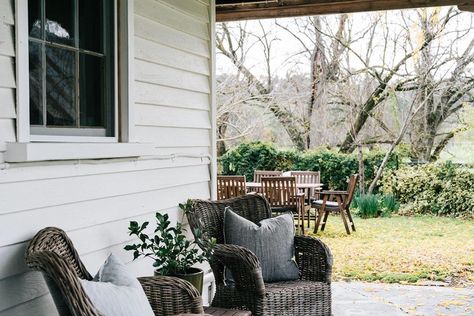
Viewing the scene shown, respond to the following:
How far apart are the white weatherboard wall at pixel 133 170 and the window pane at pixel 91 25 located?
10.2 inches

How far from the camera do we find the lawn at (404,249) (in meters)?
6.05

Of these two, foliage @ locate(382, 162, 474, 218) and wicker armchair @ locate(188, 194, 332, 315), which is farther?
foliage @ locate(382, 162, 474, 218)

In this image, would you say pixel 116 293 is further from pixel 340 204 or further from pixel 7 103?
pixel 340 204

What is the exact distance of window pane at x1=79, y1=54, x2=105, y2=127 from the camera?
2.79 metres

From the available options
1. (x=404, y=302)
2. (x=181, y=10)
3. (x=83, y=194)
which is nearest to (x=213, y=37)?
(x=181, y=10)

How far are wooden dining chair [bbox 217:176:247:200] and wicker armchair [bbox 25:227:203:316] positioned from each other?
5.31m

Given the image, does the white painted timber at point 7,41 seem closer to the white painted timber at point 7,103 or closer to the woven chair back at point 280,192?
the white painted timber at point 7,103

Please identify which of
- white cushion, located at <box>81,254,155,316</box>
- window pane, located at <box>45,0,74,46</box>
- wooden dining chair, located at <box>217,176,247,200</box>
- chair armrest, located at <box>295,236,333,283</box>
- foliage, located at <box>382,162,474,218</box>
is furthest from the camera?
foliage, located at <box>382,162,474,218</box>

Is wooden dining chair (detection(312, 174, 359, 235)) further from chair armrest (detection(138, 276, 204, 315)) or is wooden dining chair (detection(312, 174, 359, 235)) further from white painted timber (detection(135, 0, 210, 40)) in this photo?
chair armrest (detection(138, 276, 204, 315))

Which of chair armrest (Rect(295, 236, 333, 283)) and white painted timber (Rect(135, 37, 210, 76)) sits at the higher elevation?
white painted timber (Rect(135, 37, 210, 76))

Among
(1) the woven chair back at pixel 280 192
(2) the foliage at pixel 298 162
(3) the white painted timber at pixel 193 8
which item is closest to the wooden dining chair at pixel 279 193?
(1) the woven chair back at pixel 280 192

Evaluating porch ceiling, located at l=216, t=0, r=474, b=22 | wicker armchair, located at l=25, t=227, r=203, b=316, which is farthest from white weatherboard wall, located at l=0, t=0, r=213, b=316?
porch ceiling, located at l=216, t=0, r=474, b=22

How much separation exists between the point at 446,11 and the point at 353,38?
1.81m

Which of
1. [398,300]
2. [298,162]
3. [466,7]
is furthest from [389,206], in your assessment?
[466,7]
